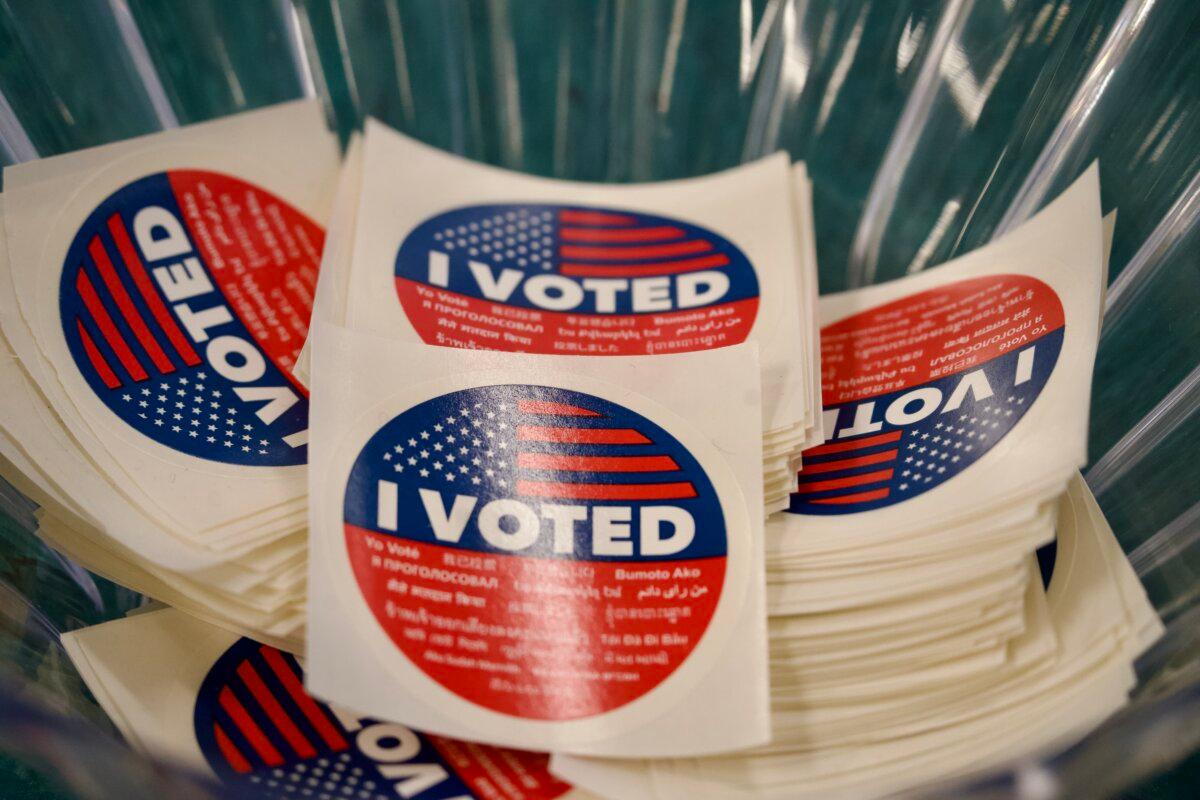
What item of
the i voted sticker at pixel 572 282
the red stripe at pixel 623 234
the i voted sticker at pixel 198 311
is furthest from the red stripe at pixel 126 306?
the red stripe at pixel 623 234

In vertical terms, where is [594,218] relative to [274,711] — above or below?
above

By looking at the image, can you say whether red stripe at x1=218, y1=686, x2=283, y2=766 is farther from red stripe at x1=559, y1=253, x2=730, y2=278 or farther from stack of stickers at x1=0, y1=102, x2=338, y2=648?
red stripe at x1=559, y1=253, x2=730, y2=278

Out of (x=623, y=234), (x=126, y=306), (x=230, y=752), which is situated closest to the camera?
(x=230, y=752)

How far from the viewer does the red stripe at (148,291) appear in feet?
1.64

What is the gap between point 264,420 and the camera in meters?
0.48

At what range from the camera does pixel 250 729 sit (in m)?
0.42

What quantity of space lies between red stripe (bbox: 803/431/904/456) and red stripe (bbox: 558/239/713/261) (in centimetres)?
14

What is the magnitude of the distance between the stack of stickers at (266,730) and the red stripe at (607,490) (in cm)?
10

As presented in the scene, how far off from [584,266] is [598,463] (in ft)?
0.54

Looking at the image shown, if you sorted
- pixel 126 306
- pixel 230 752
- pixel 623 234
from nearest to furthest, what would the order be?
pixel 230 752, pixel 126 306, pixel 623 234

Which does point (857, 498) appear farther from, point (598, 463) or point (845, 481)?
point (598, 463)

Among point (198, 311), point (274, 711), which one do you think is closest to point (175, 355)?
point (198, 311)

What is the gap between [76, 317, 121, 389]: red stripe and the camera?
476 millimetres

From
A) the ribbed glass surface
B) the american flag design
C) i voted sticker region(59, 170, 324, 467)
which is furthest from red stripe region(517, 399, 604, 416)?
the ribbed glass surface
